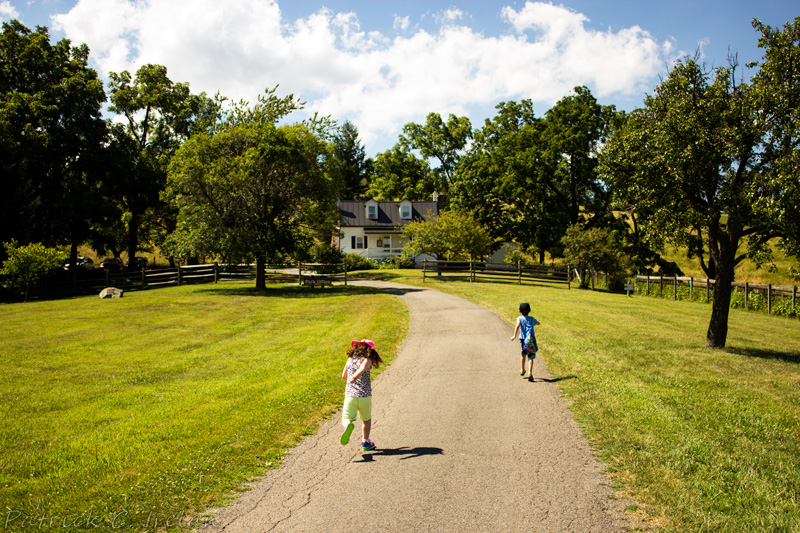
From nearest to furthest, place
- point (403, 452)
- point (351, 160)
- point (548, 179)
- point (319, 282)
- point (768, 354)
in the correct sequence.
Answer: point (403, 452), point (768, 354), point (319, 282), point (548, 179), point (351, 160)

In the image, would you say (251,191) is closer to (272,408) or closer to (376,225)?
(272,408)

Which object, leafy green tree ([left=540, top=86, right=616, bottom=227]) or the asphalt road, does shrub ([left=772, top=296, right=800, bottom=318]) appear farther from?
the asphalt road

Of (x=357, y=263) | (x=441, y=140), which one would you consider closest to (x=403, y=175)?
(x=441, y=140)

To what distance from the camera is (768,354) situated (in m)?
14.9

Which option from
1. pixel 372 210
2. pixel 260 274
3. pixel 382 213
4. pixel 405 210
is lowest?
pixel 260 274

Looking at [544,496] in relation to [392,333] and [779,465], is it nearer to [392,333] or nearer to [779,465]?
[779,465]

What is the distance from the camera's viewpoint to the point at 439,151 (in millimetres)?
68812

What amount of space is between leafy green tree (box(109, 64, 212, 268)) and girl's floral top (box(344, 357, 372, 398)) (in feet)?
120

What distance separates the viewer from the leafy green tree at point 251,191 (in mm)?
28484

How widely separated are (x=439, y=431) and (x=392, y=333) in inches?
325

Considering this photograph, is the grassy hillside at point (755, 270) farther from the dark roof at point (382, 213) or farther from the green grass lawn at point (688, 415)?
the dark roof at point (382, 213)

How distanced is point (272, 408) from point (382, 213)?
167ft

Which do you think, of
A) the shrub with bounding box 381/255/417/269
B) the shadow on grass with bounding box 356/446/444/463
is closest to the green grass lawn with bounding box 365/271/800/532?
the shadow on grass with bounding box 356/446/444/463

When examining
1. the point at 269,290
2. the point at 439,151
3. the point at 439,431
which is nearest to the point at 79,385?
the point at 439,431
